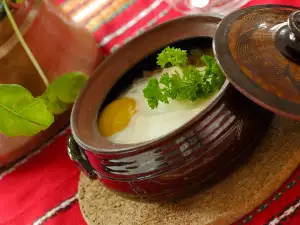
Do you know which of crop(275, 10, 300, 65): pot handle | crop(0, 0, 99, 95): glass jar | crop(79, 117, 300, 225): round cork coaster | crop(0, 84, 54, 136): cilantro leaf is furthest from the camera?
crop(0, 0, 99, 95): glass jar

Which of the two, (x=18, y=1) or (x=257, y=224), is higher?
(x=18, y=1)

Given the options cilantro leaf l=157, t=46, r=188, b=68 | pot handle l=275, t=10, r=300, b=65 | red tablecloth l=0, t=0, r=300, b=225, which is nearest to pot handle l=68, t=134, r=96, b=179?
red tablecloth l=0, t=0, r=300, b=225

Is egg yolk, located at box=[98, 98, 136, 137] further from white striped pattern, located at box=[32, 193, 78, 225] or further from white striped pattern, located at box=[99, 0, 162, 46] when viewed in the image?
white striped pattern, located at box=[99, 0, 162, 46]

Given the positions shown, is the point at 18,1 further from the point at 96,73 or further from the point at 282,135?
the point at 282,135

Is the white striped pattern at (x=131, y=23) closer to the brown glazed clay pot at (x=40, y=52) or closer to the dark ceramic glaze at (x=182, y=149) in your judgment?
the brown glazed clay pot at (x=40, y=52)

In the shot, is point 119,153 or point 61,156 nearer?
point 119,153

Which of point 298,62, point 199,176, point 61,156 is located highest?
point 298,62

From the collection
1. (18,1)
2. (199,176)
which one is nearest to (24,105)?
(18,1)
